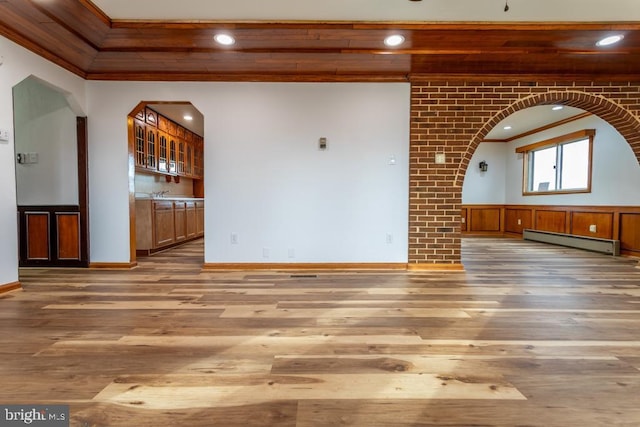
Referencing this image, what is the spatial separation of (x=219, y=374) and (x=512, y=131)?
7.52m

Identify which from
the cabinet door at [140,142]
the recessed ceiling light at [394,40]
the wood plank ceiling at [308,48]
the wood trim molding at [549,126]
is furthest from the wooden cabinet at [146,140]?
the wood trim molding at [549,126]

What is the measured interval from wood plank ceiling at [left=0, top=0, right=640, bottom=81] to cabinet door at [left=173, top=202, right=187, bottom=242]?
2411 millimetres

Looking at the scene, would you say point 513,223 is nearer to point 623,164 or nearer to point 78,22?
point 623,164

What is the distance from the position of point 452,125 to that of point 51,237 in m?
4.97

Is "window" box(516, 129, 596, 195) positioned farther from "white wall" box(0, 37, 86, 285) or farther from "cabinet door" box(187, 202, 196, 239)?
"white wall" box(0, 37, 86, 285)

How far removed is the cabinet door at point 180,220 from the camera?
5.62m

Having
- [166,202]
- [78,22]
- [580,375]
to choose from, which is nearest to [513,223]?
[580,375]

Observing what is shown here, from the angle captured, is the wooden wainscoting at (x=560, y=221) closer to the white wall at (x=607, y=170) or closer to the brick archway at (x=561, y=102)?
the white wall at (x=607, y=170)

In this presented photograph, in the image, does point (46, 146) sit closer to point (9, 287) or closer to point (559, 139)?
point (9, 287)

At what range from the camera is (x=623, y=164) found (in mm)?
4973

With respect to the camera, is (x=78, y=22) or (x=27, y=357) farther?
(x=78, y=22)

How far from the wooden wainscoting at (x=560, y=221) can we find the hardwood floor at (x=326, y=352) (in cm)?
231

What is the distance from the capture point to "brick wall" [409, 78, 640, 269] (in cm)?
378

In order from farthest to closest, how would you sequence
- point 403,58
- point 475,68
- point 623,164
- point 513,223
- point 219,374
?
point 513,223, point 623,164, point 475,68, point 403,58, point 219,374
